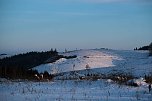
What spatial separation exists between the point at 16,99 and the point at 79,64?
58.6m

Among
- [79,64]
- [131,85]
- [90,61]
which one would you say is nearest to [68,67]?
[79,64]

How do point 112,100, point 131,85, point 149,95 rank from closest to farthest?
point 112,100
point 149,95
point 131,85

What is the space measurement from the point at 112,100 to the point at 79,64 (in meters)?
58.7

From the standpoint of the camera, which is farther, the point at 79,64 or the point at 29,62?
the point at 29,62

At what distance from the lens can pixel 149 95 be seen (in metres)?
14.5

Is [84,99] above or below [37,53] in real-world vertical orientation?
below

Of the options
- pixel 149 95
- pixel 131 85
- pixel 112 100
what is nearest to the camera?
pixel 112 100

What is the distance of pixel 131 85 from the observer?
1978 cm

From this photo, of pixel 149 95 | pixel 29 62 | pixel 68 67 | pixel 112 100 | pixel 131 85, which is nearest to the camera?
pixel 112 100

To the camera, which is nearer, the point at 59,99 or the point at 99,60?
the point at 59,99

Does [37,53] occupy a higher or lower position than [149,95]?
higher

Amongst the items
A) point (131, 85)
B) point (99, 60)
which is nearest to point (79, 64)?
point (99, 60)

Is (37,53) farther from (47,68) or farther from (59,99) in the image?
(59,99)

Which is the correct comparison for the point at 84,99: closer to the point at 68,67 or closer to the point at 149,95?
the point at 149,95
